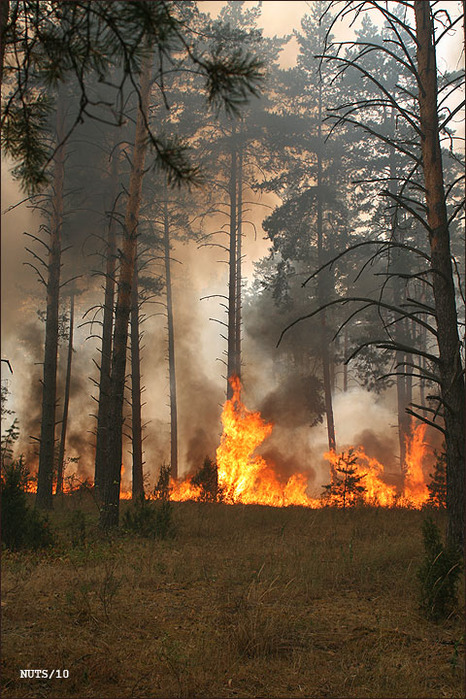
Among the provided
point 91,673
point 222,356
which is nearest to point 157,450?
point 222,356

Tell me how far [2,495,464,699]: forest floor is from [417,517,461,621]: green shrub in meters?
0.13

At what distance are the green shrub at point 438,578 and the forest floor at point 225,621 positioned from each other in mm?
128

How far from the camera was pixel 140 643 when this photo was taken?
4934 millimetres

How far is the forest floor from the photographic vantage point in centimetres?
427

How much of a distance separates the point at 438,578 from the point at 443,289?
10.6ft

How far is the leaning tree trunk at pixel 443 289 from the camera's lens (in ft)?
20.2

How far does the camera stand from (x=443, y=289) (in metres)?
6.39

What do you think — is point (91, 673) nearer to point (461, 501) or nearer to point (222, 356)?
point (461, 501)

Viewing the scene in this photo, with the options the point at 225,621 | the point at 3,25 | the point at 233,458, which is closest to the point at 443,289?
the point at 225,621

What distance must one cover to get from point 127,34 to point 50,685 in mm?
4629

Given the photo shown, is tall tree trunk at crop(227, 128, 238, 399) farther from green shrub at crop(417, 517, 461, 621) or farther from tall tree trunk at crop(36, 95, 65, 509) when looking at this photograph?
green shrub at crop(417, 517, 461, 621)

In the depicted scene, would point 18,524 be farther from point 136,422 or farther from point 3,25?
point 136,422

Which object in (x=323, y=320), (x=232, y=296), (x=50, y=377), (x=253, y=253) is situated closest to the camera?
(x=50, y=377)

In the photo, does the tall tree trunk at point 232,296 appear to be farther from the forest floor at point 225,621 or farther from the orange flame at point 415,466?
the forest floor at point 225,621
